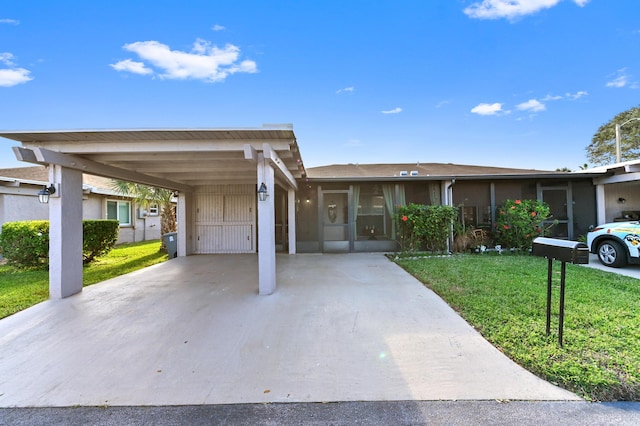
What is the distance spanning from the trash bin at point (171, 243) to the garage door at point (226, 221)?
0.78 meters

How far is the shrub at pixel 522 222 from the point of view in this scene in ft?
26.9

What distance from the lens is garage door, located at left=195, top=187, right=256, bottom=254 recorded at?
400 inches

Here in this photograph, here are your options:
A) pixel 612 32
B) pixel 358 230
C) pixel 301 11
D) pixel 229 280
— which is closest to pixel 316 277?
pixel 229 280

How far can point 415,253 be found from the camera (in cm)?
869

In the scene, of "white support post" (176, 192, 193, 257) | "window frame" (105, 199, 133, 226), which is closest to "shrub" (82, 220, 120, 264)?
"white support post" (176, 192, 193, 257)

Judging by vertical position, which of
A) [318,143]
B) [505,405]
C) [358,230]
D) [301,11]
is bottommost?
[505,405]

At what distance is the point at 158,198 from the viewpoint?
1102cm

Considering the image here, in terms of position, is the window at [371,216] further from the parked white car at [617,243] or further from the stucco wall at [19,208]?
the stucco wall at [19,208]

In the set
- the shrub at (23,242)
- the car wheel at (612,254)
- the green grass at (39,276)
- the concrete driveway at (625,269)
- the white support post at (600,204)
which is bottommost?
the green grass at (39,276)

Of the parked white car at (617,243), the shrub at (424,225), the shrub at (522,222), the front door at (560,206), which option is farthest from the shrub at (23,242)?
the front door at (560,206)

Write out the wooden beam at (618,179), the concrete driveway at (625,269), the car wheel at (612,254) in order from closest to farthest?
the concrete driveway at (625,269), the car wheel at (612,254), the wooden beam at (618,179)

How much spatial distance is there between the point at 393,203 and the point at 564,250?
23.0 feet

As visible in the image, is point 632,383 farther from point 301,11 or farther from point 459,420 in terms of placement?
point 301,11

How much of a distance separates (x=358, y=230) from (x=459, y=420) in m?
7.80
